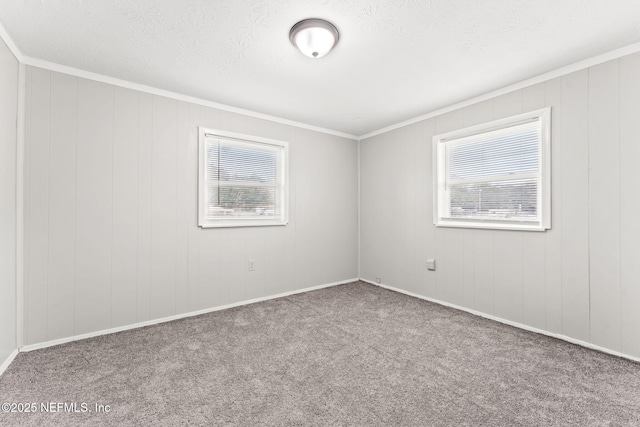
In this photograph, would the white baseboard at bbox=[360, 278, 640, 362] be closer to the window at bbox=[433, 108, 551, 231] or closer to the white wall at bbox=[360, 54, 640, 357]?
the white wall at bbox=[360, 54, 640, 357]

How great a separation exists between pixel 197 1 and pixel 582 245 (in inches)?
135

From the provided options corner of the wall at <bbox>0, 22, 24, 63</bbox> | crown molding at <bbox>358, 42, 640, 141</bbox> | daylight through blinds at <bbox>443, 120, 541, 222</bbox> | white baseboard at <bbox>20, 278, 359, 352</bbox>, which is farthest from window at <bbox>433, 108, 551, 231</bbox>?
corner of the wall at <bbox>0, 22, 24, 63</bbox>

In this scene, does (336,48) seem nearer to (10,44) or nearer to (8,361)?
(10,44)

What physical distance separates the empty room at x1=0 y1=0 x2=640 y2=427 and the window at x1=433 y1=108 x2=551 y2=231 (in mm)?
22

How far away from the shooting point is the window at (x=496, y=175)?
280cm

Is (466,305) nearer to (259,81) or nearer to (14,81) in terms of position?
(259,81)

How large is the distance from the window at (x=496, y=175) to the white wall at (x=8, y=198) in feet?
13.1

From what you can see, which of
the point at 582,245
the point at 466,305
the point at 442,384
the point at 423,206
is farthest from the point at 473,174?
the point at 442,384

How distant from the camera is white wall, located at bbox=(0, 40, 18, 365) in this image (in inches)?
82.4

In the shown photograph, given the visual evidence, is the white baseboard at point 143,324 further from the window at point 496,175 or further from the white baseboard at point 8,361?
the window at point 496,175

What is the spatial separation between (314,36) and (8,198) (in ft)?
8.29

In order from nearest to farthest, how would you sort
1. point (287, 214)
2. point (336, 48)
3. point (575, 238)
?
point (336, 48) → point (575, 238) → point (287, 214)

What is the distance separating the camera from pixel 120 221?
2854mm

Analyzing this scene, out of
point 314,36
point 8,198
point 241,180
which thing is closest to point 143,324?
point 8,198
